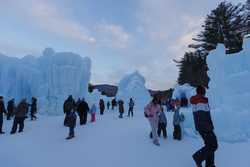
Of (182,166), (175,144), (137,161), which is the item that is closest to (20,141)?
(137,161)

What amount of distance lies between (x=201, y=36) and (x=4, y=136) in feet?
116

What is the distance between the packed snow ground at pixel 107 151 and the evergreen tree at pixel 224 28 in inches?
1176

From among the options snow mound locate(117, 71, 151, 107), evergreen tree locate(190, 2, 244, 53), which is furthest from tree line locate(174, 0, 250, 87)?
snow mound locate(117, 71, 151, 107)

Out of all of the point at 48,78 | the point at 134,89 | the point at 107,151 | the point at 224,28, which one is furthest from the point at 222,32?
the point at 107,151

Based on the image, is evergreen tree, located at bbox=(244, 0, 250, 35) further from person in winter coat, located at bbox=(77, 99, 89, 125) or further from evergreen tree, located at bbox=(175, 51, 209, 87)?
person in winter coat, located at bbox=(77, 99, 89, 125)

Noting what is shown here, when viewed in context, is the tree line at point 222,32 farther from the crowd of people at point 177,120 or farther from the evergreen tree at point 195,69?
the crowd of people at point 177,120

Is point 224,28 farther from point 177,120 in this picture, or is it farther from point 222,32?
point 177,120

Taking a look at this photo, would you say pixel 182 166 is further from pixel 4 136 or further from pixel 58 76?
pixel 58 76

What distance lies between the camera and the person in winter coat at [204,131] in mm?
6164

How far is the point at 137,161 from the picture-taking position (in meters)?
8.09

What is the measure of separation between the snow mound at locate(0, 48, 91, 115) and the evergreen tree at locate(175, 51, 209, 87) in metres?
20.3

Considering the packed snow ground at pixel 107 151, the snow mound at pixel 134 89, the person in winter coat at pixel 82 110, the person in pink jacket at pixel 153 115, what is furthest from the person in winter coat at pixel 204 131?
the snow mound at pixel 134 89

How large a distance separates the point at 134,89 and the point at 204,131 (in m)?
31.6

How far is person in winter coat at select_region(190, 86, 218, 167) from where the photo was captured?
6.16 m
